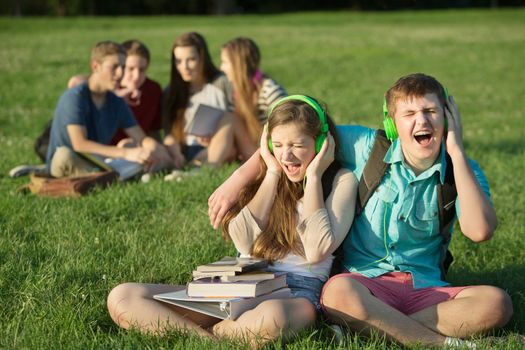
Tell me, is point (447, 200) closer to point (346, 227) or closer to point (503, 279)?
point (346, 227)

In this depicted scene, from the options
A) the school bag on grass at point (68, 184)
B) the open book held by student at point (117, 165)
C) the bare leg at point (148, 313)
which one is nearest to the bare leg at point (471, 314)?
the bare leg at point (148, 313)

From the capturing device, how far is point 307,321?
4410 millimetres

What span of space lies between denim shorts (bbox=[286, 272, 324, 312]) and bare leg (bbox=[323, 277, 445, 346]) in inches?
8.0

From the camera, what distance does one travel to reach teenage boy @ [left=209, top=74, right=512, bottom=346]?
14.5 ft

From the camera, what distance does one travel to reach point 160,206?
711 centimetres

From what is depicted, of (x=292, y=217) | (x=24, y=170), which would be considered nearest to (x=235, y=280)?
(x=292, y=217)

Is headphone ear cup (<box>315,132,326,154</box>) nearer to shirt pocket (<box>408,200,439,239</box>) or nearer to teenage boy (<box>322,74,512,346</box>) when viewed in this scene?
teenage boy (<box>322,74,512,346</box>)

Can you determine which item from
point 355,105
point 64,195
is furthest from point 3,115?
point 64,195

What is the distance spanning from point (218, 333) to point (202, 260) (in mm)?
1261

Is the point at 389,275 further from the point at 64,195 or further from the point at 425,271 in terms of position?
the point at 64,195

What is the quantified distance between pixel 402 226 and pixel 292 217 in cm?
60

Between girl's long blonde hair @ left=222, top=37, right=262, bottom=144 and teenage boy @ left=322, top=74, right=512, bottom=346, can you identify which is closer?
teenage boy @ left=322, top=74, right=512, bottom=346

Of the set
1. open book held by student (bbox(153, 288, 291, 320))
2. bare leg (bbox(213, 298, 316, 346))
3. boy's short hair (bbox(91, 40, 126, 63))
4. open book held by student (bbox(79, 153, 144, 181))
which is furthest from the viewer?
boy's short hair (bbox(91, 40, 126, 63))

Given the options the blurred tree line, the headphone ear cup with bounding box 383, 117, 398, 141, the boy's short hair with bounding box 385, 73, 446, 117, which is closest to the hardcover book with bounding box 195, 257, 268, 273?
the headphone ear cup with bounding box 383, 117, 398, 141
